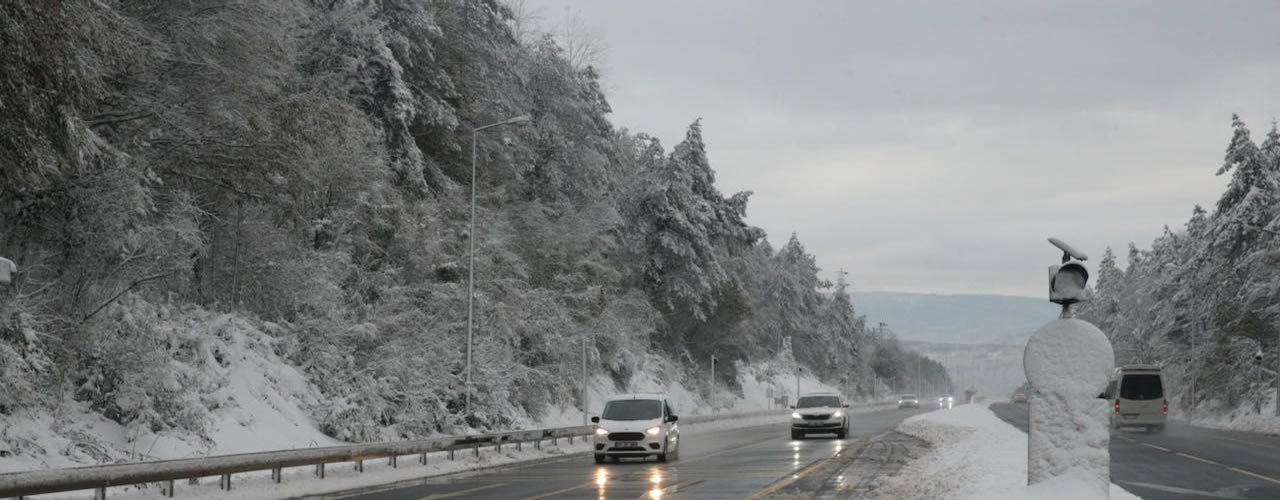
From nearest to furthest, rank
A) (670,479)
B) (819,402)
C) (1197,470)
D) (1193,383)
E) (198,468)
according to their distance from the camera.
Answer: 1. (198,468)
2. (670,479)
3. (1197,470)
4. (819,402)
5. (1193,383)

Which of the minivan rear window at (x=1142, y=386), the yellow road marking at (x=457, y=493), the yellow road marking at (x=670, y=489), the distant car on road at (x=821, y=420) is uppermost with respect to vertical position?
the minivan rear window at (x=1142, y=386)

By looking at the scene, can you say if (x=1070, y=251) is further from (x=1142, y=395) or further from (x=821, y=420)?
(x=1142, y=395)

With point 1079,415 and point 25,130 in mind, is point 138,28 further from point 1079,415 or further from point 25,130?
point 1079,415

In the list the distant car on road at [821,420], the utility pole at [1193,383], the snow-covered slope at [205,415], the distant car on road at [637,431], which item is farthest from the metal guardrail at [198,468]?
the utility pole at [1193,383]

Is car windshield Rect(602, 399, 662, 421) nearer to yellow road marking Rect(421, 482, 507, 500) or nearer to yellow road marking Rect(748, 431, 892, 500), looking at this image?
yellow road marking Rect(748, 431, 892, 500)

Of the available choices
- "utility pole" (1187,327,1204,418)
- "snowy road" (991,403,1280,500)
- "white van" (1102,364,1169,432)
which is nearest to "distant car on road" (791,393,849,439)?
"snowy road" (991,403,1280,500)

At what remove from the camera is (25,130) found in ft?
51.4

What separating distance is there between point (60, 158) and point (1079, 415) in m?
13.5

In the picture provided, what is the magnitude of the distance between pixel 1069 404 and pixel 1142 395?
45.0 m

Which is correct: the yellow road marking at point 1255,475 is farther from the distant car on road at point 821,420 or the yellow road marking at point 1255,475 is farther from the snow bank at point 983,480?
the distant car on road at point 821,420

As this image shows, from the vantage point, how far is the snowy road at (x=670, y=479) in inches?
773

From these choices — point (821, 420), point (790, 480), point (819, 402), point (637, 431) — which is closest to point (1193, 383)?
point (819, 402)

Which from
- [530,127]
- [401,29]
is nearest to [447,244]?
[401,29]

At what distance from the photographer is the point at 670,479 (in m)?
23.2
